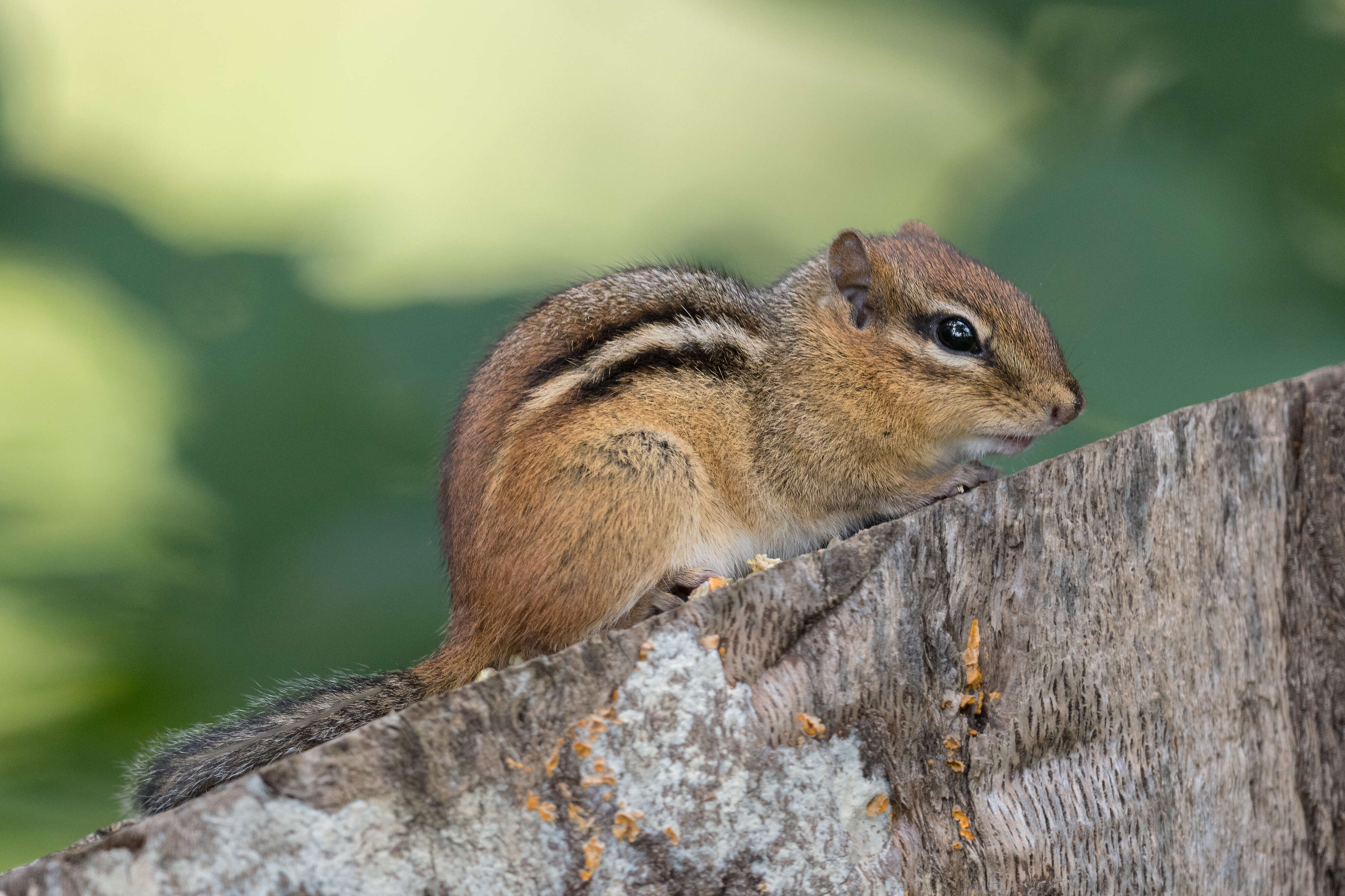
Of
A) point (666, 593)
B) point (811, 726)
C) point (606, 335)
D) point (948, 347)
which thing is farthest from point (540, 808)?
point (948, 347)

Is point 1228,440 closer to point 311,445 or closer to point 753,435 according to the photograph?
point 753,435

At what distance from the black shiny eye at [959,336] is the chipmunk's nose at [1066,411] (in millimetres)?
234

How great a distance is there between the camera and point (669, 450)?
237 centimetres

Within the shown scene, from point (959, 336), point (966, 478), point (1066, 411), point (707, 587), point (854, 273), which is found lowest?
point (707, 587)

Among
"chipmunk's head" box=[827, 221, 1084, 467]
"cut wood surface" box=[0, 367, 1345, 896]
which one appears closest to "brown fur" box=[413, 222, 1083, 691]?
"chipmunk's head" box=[827, 221, 1084, 467]

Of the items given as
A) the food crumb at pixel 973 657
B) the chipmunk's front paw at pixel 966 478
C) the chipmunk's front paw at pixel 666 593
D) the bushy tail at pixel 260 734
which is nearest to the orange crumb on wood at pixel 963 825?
the food crumb at pixel 973 657

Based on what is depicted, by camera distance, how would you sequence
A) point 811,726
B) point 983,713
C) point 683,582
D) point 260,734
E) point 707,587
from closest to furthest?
point 811,726 < point 983,713 < point 707,587 < point 260,734 < point 683,582

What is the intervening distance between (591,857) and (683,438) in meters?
1.25

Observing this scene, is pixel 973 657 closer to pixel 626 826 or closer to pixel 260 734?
pixel 626 826

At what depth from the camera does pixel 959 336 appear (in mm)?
2670

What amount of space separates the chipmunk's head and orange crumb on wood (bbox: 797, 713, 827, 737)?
1.40 meters

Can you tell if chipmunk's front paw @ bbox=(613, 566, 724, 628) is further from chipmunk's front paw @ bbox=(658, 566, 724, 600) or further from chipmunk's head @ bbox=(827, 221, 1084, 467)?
chipmunk's head @ bbox=(827, 221, 1084, 467)

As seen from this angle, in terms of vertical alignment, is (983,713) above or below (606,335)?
below

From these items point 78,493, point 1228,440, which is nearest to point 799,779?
point 1228,440
